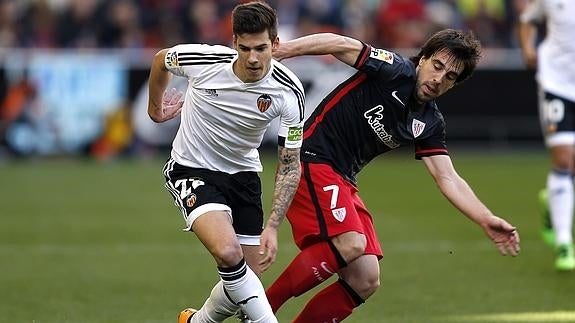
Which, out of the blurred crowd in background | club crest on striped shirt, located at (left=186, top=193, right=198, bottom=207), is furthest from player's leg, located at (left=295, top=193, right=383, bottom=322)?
the blurred crowd in background

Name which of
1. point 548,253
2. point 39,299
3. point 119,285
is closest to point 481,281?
point 548,253

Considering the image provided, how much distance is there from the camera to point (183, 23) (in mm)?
21734

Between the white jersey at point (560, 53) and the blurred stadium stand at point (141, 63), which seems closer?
the white jersey at point (560, 53)

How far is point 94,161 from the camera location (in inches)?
796

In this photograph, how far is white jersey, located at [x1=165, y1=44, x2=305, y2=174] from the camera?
22.3ft

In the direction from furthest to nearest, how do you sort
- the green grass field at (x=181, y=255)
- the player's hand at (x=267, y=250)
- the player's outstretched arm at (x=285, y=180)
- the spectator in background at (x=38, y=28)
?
the spectator in background at (x=38, y=28) → the green grass field at (x=181, y=255) → the player's outstretched arm at (x=285, y=180) → the player's hand at (x=267, y=250)

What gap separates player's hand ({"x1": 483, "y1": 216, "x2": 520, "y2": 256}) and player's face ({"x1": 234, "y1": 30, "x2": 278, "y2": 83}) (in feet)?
4.95

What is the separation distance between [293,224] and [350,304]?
22.7 inches

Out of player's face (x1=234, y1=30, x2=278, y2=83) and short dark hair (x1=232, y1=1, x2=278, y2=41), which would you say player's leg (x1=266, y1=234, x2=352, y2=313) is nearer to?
player's face (x1=234, y1=30, x2=278, y2=83)

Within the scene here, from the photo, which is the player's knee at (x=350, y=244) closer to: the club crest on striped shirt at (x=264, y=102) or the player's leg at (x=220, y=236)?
the player's leg at (x=220, y=236)

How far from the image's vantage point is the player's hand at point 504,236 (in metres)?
6.74

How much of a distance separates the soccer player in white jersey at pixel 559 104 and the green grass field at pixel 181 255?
0.45 metres

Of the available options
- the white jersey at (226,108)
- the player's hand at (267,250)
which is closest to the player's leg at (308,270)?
the white jersey at (226,108)

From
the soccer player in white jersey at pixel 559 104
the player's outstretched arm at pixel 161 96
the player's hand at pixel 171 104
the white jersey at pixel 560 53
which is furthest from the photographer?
the white jersey at pixel 560 53
